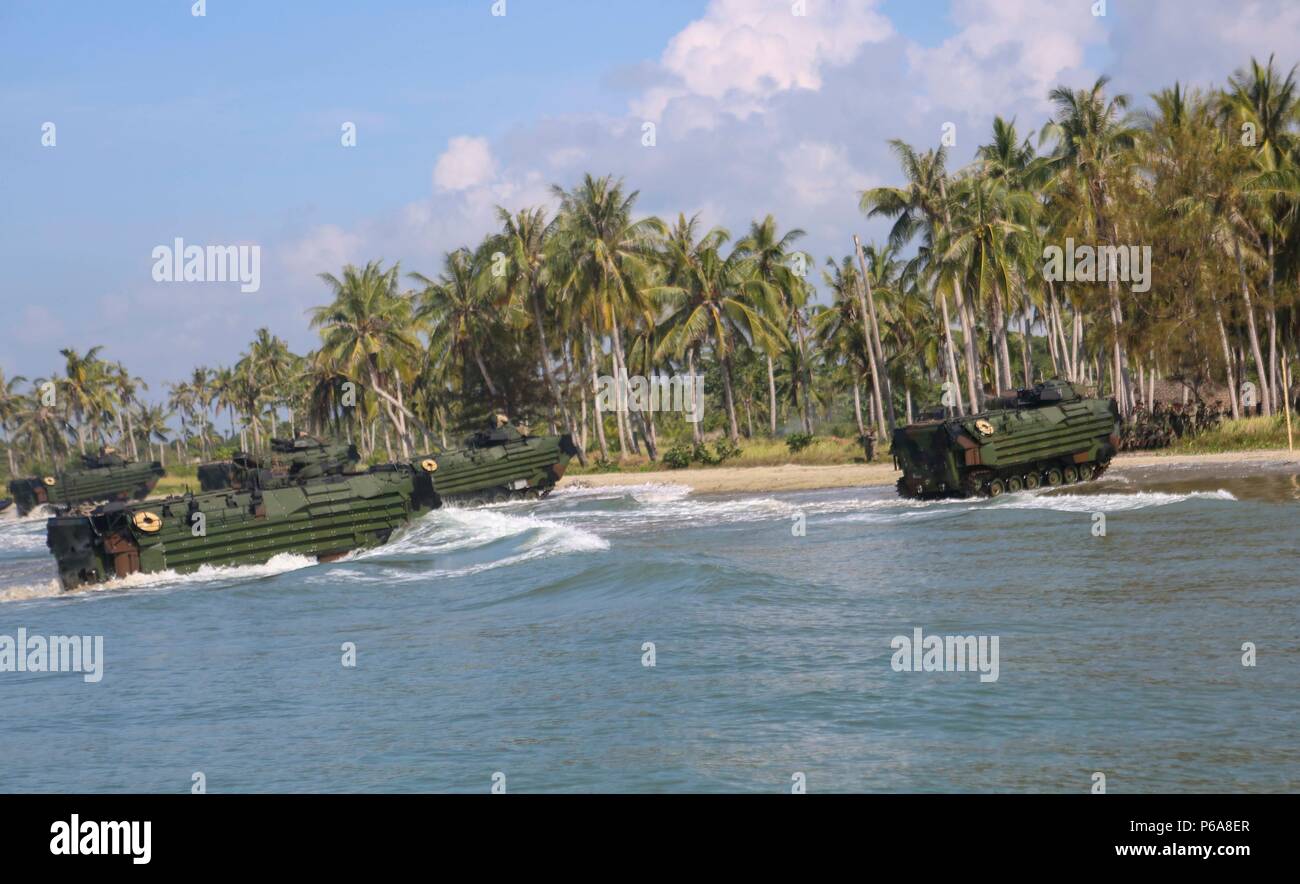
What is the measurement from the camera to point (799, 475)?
4419cm

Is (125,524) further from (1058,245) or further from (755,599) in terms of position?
(1058,245)

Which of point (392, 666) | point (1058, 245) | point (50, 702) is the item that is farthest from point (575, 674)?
point (1058, 245)

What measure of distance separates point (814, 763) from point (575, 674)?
14.3ft

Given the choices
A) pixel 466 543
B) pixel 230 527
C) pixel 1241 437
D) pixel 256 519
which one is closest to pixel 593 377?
pixel 1241 437

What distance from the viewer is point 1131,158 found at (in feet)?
140

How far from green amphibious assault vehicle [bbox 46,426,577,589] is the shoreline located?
42.0 ft

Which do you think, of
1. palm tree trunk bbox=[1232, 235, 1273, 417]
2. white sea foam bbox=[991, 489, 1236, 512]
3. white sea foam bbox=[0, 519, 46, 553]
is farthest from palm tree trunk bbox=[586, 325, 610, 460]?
white sea foam bbox=[991, 489, 1236, 512]

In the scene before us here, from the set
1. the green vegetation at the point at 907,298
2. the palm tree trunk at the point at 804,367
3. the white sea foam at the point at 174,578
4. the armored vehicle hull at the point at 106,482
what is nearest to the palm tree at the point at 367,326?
the green vegetation at the point at 907,298

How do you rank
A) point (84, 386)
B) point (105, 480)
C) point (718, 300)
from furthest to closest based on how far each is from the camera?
point (84, 386), point (105, 480), point (718, 300)

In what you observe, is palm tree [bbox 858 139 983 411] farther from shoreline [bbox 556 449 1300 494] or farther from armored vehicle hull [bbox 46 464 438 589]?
armored vehicle hull [bbox 46 464 438 589]

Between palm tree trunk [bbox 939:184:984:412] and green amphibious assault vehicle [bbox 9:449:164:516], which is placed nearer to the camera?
palm tree trunk [bbox 939:184:984:412]

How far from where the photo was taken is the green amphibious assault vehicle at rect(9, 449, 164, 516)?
62.1 m

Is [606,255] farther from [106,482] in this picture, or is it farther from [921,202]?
[106,482]

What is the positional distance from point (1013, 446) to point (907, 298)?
33157 mm
